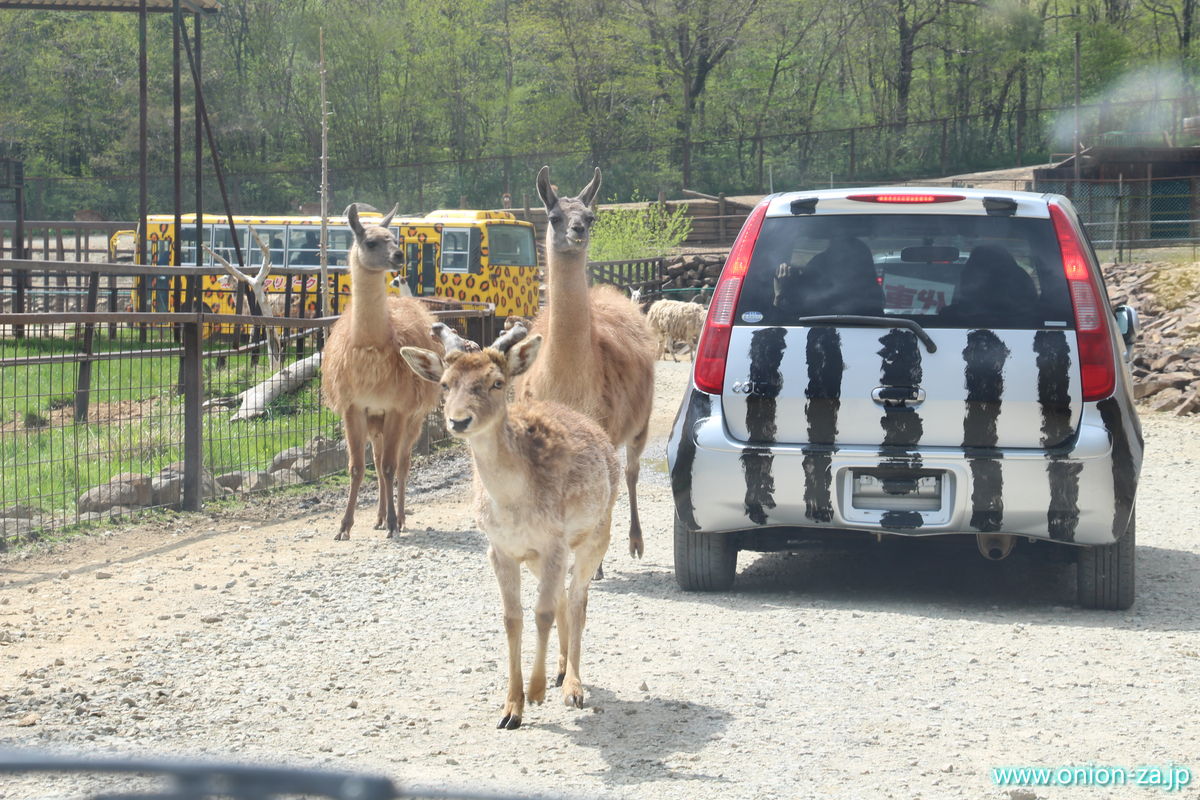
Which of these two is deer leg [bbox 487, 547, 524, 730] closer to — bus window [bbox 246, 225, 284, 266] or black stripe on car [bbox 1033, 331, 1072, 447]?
black stripe on car [bbox 1033, 331, 1072, 447]

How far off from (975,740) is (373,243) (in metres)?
6.33

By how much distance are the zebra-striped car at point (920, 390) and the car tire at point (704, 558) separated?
0.18 metres

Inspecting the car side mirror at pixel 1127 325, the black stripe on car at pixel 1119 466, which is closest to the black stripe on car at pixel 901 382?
the black stripe on car at pixel 1119 466

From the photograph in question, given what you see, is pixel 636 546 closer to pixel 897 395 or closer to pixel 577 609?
pixel 897 395

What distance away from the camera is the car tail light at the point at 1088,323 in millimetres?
6391

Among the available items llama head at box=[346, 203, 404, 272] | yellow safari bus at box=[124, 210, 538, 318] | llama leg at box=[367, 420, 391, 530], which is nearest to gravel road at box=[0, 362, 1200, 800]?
llama leg at box=[367, 420, 391, 530]

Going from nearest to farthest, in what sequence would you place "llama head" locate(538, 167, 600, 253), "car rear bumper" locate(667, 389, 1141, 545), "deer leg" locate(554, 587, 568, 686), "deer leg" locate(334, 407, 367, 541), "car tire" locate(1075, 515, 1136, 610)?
"deer leg" locate(554, 587, 568, 686), "car rear bumper" locate(667, 389, 1141, 545), "car tire" locate(1075, 515, 1136, 610), "llama head" locate(538, 167, 600, 253), "deer leg" locate(334, 407, 367, 541)

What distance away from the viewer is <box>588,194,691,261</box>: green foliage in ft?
133

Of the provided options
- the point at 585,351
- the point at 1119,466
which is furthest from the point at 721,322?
the point at 1119,466

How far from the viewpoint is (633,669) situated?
584 cm

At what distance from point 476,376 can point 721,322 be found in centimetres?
187

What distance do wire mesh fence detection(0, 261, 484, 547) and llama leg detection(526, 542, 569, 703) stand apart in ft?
14.8

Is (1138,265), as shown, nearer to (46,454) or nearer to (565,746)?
(46,454)

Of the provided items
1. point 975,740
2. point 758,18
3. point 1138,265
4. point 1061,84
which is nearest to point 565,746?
point 975,740
